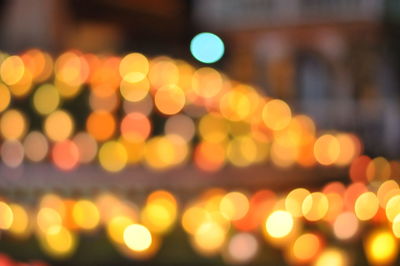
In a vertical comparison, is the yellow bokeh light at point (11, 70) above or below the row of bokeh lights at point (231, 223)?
above

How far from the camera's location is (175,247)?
15.6 ft

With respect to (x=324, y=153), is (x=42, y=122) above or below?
above

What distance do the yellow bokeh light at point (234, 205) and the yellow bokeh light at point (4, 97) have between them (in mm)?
1759

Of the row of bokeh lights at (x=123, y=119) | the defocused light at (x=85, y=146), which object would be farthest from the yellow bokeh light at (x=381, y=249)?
the defocused light at (x=85, y=146)

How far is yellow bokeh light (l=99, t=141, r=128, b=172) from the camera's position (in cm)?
592

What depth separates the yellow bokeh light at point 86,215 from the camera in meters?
5.02

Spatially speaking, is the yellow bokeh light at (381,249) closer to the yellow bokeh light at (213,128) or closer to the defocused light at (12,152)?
the defocused light at (12,152)

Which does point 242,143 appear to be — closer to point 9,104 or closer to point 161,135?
point 161,135

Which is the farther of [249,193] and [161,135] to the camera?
[161,135]

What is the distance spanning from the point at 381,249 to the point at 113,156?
222 centimetres

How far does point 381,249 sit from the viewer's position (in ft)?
14.4

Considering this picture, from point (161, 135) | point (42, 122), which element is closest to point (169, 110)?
point (161, 135)

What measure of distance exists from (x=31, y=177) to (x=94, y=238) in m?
0.80

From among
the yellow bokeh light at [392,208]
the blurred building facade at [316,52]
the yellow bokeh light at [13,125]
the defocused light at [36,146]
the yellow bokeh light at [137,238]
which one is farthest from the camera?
the blurred building facade at [316,52]
